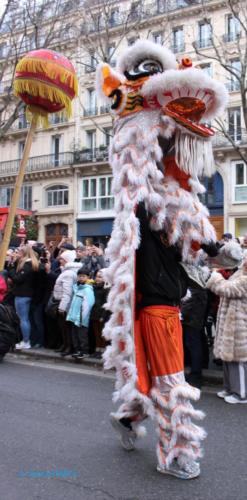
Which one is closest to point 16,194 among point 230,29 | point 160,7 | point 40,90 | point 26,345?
Answer: point 40,90

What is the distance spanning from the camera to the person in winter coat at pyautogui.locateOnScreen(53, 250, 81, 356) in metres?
8.05

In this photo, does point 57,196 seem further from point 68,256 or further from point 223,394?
point 223,394

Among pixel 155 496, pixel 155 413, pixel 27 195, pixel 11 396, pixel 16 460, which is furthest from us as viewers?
pixel 27 195

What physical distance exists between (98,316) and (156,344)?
15.4 ft

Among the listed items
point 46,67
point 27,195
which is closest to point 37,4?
point 46,67

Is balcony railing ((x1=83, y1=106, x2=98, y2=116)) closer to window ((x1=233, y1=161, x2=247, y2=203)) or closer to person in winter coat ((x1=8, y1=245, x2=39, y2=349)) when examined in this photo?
window ((x1=233, y1=161, x2=247, y2=203))


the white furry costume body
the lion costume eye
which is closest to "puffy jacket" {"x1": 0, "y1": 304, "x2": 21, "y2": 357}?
the white furry costume body

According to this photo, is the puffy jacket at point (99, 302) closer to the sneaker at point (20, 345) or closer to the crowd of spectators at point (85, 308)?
the crowd of spectators at point (85, 308)

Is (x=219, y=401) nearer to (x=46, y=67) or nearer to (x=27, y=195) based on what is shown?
(x=46, y=67)

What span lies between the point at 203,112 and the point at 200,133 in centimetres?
17

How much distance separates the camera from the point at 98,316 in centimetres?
795

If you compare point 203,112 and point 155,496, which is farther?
point 203,112

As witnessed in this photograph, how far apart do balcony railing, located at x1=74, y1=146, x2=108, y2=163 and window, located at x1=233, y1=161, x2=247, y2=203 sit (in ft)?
28.9

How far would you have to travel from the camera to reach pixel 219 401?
549 cm
